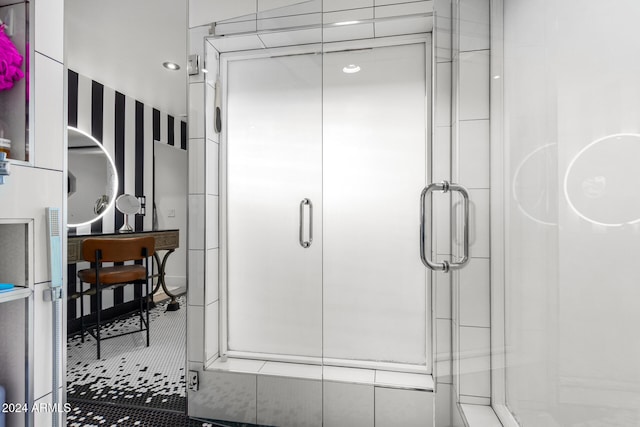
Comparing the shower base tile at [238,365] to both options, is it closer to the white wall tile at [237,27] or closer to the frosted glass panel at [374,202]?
the frosted glass panel at [374,202]

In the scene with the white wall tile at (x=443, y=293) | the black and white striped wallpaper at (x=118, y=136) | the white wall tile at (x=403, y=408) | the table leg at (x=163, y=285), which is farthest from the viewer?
the black and white striped wallpaper at (x=118, y=136)

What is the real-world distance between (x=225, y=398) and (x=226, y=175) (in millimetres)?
1114

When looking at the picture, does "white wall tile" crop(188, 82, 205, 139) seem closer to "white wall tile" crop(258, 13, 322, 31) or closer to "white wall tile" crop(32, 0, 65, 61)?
"white wall tile" crop(258, 13, 322, 31)

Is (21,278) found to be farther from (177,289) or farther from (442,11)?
(442,11)

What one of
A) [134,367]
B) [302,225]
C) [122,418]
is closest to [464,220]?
[302,225]

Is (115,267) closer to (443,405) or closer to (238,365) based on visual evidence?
(238,365)

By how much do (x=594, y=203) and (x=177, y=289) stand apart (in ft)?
7.57

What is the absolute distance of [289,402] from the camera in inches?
62.3

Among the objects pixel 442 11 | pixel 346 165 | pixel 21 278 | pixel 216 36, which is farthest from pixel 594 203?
pixel 216 36

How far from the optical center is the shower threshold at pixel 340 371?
157 centimetres

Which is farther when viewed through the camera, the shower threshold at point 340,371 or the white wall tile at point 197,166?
the white wall tile at point 197,166

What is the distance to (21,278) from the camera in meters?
1.03

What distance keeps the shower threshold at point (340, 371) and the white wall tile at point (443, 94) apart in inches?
46.4

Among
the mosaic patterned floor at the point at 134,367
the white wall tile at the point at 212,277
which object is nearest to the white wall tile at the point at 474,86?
the white wall tile at the point at 212,277
